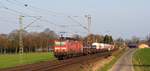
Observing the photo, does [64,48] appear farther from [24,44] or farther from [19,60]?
[24,44]

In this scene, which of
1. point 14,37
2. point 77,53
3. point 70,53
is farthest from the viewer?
point 14,37

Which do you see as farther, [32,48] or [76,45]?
[32,48]

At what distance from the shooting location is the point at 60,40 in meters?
60.2

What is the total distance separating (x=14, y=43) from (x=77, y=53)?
72.1m

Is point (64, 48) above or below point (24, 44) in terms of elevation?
below

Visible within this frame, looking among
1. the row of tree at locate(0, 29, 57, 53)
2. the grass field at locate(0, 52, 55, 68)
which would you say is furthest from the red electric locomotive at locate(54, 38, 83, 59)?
the row of tree at locate(0, 29, 57, 53)

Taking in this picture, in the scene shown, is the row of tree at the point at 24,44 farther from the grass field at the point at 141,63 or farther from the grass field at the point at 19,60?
the grass field at the point at 141,63

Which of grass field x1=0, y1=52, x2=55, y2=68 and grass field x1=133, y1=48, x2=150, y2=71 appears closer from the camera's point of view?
grass field x1=133, y1=48, x2=150, y2=71

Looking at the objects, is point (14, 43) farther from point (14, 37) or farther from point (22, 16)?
point (22, 16)

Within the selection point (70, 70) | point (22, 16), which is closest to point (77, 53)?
point (22, 16)

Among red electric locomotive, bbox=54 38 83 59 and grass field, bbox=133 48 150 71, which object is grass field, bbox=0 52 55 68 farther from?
grass field, bbox=133 48 150 71

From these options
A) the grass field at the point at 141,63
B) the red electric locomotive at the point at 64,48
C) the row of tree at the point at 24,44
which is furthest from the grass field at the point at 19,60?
the row of tree at the point at 24,44

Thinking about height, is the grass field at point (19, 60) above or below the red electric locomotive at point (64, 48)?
below

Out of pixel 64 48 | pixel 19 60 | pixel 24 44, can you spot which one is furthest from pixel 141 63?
pixel 24 44
